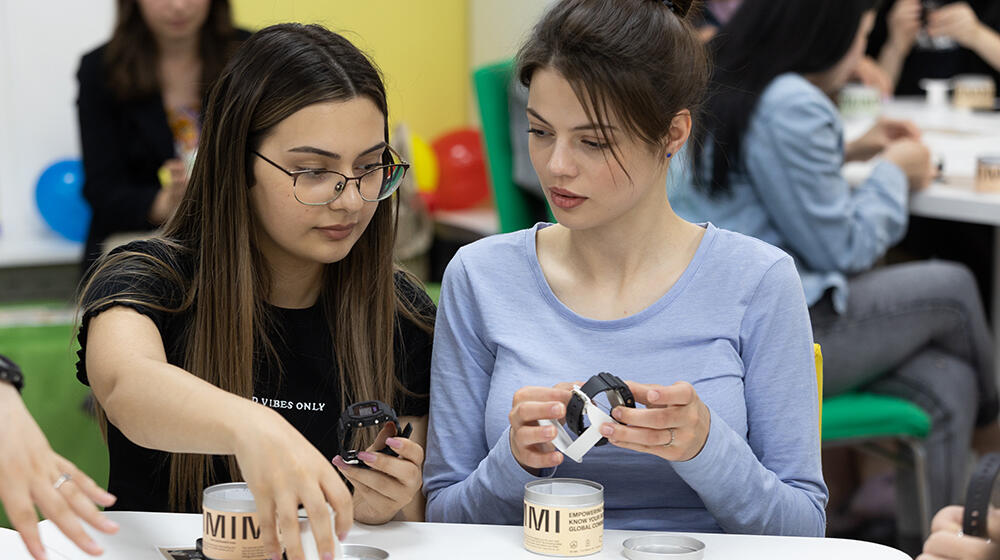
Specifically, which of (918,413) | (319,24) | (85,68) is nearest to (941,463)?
(918,413)

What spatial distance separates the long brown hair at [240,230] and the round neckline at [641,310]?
226 millimetres

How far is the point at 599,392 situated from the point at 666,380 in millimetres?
269

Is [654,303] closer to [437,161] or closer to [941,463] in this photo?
[941,463]

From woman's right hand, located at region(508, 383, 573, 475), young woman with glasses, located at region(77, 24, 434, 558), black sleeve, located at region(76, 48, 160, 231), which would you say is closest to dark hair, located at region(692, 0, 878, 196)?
young woman with glasses, located at region(77, 24, 434, 558)

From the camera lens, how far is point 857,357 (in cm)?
248

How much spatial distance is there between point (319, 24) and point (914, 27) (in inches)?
125

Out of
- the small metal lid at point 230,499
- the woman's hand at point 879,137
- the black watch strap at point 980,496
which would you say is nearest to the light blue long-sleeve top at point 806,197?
the woman's hand at point 879,137

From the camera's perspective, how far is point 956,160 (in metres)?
3.06

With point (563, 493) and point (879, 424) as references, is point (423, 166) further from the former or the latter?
point (563, 493)

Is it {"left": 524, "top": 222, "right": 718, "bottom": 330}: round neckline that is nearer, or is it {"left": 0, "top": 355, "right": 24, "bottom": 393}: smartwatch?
{"left": 0, "top": 355, "right": 24, "bottom": 393}: smartwatch

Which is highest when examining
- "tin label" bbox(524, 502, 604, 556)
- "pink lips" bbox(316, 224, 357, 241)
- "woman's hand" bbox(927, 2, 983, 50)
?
"woman's hand" bbox(927, 2, 983, 50)

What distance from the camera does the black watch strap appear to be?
108cm

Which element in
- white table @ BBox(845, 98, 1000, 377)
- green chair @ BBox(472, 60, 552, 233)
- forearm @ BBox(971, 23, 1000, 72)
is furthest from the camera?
forearm @ BBox(971, 23, 1000, 72)

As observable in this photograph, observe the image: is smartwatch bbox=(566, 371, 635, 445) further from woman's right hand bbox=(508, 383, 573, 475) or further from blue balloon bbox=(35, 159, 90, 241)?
blue balloon bbox=(35, 159, 90, 241)
